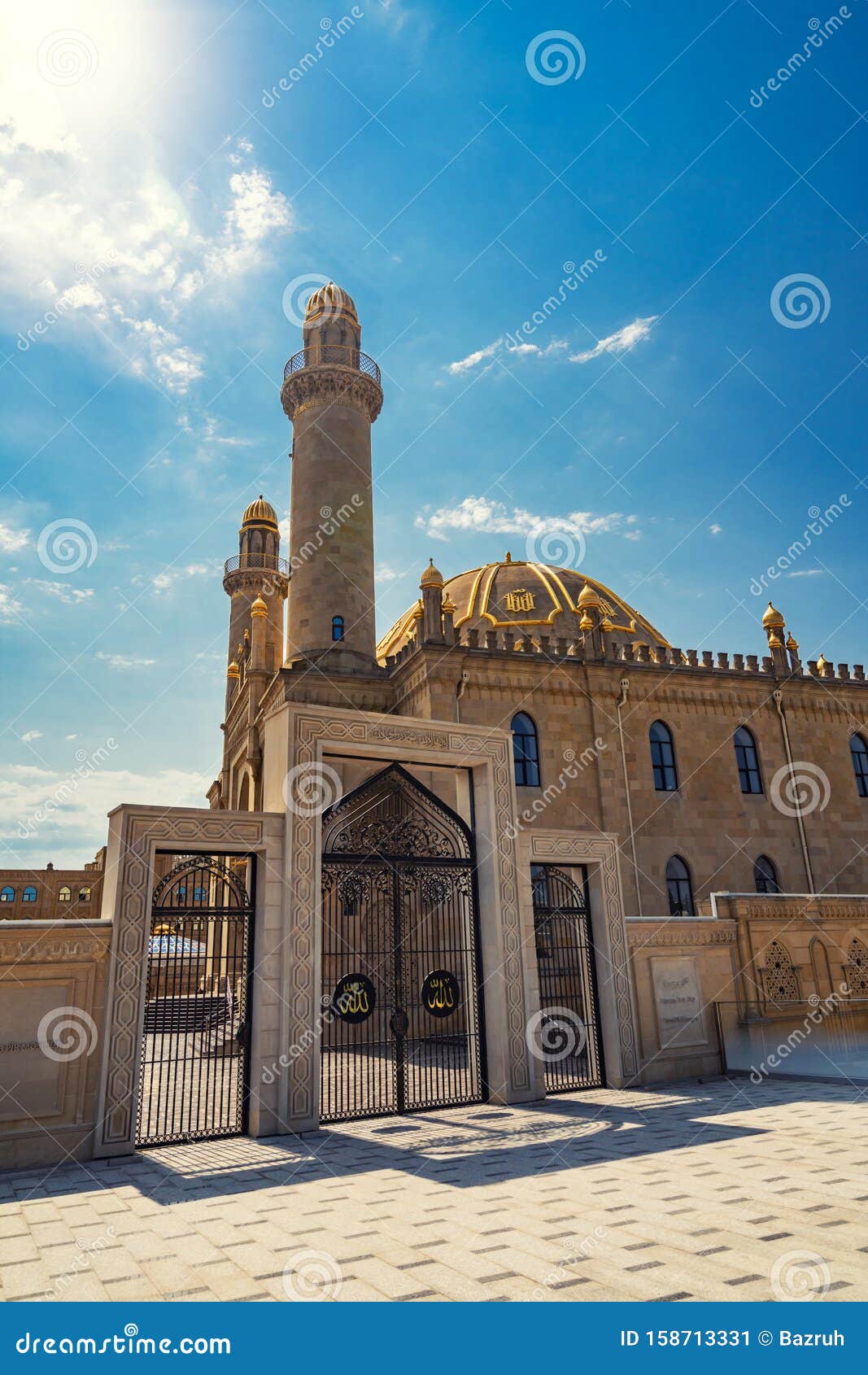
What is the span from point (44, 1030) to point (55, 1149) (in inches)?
43.0

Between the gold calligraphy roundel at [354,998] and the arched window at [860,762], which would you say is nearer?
the gold calligraphy roundel at [354,998]

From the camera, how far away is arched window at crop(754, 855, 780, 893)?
2342 cm

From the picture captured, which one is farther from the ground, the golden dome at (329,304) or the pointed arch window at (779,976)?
the golden dome at (329,304)

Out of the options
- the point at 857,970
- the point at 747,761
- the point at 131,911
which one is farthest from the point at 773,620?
the point at 131,911

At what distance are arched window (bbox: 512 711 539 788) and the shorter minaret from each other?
14.7m

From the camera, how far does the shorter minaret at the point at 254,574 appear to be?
35.0 m

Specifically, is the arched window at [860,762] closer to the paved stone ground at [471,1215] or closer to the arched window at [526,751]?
the arched window at [526,751]

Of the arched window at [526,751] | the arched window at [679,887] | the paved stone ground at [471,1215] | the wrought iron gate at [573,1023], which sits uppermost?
the arched window at [526,751]

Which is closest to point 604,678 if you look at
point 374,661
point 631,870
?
point 631,870

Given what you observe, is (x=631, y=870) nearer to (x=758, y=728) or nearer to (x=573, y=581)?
(x=758, y=728)

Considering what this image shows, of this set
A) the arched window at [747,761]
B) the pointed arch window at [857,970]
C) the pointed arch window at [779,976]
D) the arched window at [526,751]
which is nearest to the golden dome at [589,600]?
the arched window at [526,751]

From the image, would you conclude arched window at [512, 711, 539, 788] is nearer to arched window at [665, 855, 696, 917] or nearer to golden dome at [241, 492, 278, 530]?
arched window at [665, 855, 696, 917]

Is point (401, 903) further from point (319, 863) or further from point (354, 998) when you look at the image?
point (319, 863)

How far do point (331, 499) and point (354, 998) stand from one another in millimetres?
18217
